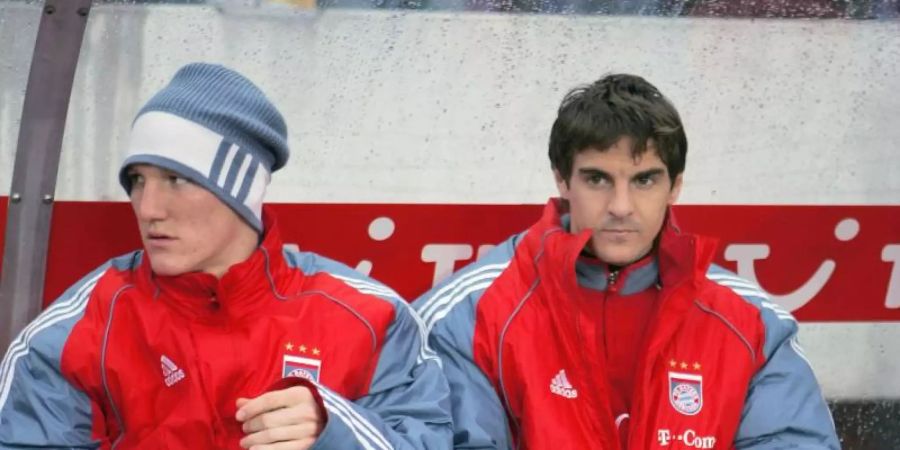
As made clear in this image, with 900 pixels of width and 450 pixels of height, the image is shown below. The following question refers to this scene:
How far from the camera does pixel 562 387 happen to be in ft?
9.68

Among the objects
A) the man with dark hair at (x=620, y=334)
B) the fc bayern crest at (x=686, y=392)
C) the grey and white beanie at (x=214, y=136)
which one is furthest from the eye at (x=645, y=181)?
the grey and white beanie at (x=214, y=136)

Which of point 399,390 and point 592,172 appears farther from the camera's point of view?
point 592,172

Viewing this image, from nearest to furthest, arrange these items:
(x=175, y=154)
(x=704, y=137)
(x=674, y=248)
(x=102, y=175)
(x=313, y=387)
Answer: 1. (x=313, y=387)
2. (x=175, y=154)
3. (x=674, y=248)
4. (x=102, y=175)
5. (x=704, y=137)

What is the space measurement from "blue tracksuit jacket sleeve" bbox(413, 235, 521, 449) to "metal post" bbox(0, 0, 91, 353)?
0.82 meters

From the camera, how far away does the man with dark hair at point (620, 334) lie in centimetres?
293

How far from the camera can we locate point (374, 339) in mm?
2871

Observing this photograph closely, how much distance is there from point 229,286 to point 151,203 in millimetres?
207

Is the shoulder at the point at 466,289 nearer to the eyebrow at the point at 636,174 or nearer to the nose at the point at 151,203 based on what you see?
the eyebrow at the point at 636,174

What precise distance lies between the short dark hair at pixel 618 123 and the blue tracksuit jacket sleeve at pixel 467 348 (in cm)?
26

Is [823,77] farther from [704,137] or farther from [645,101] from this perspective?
[645,101]

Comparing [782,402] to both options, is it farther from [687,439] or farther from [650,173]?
[650,173]

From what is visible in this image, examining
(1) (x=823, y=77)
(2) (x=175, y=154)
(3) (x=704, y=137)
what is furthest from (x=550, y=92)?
(2) (x=175, y=154)

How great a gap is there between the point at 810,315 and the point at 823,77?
0.56m

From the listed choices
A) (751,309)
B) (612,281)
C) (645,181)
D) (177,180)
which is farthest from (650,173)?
(177,180)
